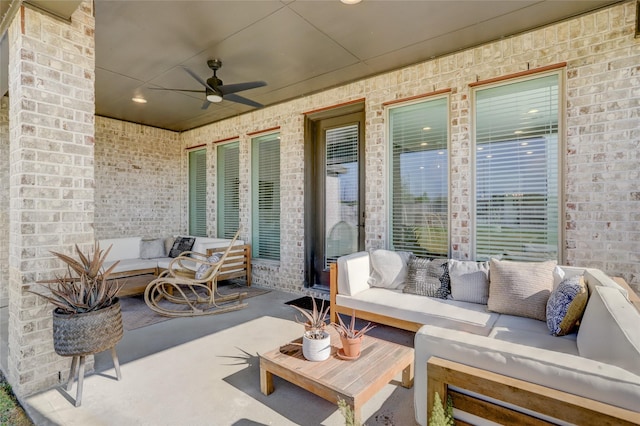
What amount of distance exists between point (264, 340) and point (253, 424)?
1.28 meters

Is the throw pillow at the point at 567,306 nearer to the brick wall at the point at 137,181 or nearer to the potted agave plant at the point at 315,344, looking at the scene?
the potted agave plant at the point at 315,344

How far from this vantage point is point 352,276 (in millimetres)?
3438

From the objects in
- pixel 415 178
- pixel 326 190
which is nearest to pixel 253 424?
pixel 415 178

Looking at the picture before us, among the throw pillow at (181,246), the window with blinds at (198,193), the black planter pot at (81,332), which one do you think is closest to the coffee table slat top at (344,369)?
the black planter pot at (81,332)

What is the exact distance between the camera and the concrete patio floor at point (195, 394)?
6.68 ft

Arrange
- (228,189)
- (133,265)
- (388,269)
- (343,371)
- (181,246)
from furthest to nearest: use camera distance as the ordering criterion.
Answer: (228,189)
(181,246)
(133,265)
(388,269)
(343,371)

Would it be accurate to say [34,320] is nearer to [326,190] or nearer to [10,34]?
[10,34]

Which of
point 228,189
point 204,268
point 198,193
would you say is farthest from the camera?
point 198,193

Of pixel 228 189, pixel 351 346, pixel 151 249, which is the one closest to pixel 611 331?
pixel 351 346

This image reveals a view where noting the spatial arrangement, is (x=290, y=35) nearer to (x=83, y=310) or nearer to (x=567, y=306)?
(x=83, y=310)

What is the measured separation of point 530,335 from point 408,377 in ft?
2.95

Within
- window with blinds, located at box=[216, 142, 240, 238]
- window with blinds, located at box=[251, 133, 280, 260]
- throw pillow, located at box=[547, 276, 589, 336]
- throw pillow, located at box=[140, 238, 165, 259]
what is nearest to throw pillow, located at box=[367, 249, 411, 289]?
throw pillow, located at box=[547, 276, 589, 336]

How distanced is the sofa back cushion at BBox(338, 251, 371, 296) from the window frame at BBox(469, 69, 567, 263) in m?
1.20

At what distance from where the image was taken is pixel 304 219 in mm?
5055
